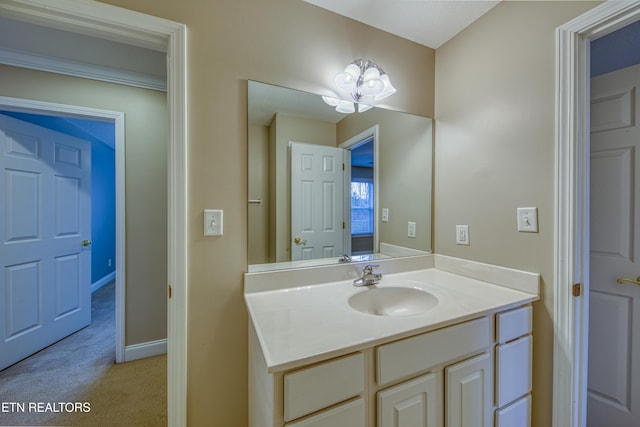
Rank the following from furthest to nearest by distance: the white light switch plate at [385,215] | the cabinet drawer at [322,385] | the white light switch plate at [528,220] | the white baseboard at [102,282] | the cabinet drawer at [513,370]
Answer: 1. the white baseboard at [102,282]
2. the white light switch plate at [385,215]
3. the white light switch plate at [528,220]
4. the cabinet drawer at [513,370]
5. the cabinet drawer at [322,385]

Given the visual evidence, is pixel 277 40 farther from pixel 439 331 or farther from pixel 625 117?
pixel 625 117

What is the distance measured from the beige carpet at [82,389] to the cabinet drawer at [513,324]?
1832mm

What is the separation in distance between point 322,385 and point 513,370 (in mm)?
901

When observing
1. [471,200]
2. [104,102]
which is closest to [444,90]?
[471,200]

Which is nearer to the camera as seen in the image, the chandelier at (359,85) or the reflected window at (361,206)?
the chandelier at (359,85)

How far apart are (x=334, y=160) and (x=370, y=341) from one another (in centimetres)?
100

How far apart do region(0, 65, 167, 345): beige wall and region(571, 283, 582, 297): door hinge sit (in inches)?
102

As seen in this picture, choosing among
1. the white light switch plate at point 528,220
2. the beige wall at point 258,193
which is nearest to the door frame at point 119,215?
the beige wall at point 258,193

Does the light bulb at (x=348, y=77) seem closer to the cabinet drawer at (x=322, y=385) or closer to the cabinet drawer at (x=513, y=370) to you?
the cabinet drawer at (x=322, y=385)

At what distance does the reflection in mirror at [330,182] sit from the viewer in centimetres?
125

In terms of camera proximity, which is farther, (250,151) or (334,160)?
(334,160)

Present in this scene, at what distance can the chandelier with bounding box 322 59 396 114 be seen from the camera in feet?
4.45

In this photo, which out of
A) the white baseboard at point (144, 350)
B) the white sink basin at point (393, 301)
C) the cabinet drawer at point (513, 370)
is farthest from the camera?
the white baseboard at point (144, 350)

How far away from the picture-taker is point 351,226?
1.52 metres
